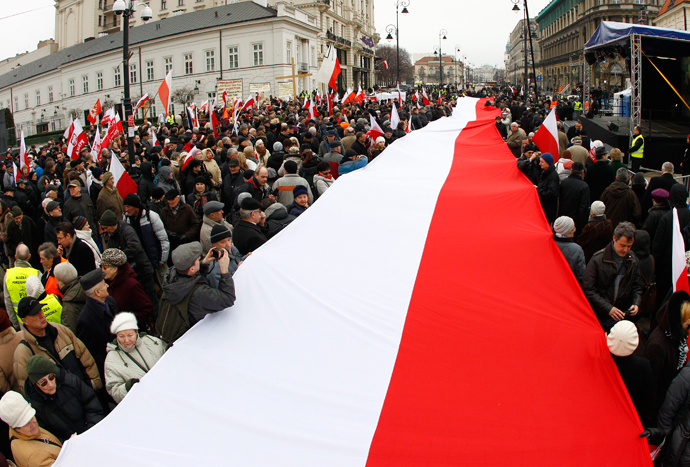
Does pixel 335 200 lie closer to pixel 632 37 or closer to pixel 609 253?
pixel 609 253

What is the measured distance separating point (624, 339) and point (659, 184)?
185 inches

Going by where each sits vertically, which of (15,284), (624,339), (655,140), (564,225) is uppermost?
(655,140)

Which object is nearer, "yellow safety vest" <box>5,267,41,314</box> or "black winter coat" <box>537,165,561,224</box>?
"yellow safety vest" <box>5,267,41,314</box>

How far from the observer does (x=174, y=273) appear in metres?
4.18

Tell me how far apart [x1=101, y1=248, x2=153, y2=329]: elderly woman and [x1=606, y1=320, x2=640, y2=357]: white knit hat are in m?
4.03

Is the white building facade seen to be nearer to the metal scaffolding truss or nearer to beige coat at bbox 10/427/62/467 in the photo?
the metal scaffolding truss

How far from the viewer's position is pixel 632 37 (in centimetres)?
1422

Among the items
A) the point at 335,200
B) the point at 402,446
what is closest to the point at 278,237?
the point at 335,200

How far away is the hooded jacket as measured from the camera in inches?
146

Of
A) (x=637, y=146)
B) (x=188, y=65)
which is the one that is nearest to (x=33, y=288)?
(x=637, y=146)

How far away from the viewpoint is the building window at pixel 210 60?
52688 millimetres

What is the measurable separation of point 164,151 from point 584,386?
11250mm

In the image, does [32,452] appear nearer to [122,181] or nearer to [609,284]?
[609,284]

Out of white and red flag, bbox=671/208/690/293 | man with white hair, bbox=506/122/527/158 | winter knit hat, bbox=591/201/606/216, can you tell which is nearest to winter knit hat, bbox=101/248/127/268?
white and red flag, bbox=671/208/690/293
